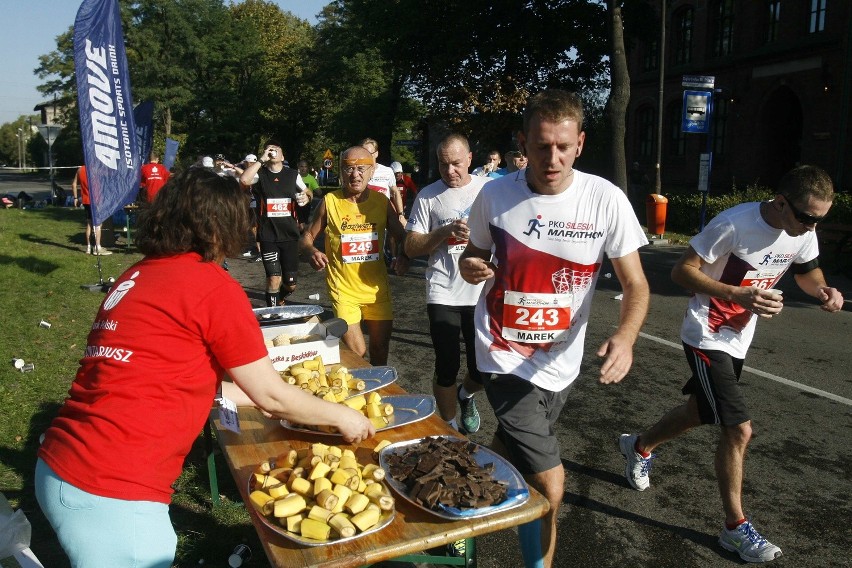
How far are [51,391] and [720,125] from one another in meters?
29.6

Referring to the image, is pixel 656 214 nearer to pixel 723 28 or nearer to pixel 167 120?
pixel 723 28

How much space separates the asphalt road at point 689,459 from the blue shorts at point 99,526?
197cm

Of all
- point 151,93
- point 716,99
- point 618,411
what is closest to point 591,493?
point 618,411

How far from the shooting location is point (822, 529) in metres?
3.95

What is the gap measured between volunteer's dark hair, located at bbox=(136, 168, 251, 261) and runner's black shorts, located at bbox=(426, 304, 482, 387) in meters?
2.80

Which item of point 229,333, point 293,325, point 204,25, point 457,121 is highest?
point 204,25

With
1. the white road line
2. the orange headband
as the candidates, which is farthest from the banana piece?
the white road line

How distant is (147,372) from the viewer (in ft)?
7.06

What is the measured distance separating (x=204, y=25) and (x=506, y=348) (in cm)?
5544

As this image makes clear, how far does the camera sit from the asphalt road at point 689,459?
3777 millimetres

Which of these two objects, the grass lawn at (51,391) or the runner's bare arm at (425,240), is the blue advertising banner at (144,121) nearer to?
the grass lawn at (51,391)

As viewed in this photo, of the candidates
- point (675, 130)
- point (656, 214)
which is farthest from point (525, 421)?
point (675, 130)

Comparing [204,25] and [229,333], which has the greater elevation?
[204,25]

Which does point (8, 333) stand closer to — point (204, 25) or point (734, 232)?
point (734, 232)
